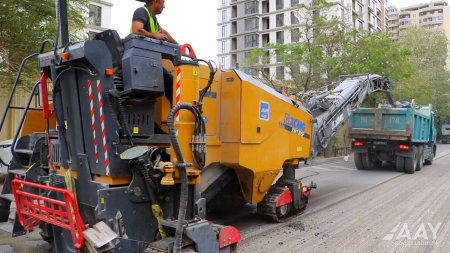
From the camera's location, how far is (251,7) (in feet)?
207

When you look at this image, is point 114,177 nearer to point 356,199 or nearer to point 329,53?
point 356,199

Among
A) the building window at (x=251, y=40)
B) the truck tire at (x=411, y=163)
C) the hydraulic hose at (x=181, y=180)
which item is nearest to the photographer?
the hydraulic hose at (x=181, y=180)

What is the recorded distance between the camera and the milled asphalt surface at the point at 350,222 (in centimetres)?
539

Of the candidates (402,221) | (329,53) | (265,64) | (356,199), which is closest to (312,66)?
(329,53)

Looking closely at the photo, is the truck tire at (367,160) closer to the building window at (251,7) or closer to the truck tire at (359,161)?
the truck tire at (359,161)

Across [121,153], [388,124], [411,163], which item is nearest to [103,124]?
[121,153]

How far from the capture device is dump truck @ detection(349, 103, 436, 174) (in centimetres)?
1307

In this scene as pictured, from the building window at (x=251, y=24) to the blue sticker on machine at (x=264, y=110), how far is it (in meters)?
58.7

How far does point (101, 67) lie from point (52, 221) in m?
1.48

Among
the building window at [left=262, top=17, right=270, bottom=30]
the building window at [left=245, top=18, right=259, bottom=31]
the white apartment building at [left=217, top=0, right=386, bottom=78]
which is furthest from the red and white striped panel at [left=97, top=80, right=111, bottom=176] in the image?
the building window at [left=262, top=17, right=270, bottom=30]

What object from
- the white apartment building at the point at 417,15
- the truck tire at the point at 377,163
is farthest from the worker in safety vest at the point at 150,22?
the white apartment building at the point at 417,15

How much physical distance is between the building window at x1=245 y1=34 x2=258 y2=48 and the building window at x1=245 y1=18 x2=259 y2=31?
46.9 inches

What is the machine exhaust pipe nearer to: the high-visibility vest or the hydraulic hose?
the high-visibility vest

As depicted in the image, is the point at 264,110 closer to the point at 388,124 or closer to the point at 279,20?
the point at 388,124
